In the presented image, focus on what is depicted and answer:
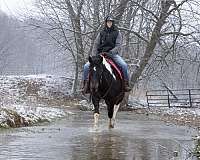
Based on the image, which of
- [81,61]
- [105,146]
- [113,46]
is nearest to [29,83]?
[81,61]

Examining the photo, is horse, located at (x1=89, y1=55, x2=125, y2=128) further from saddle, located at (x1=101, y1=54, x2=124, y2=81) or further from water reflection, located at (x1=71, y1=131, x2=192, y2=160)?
water reflection, located at (x1=71, y1=131, x2=192, y2=160)

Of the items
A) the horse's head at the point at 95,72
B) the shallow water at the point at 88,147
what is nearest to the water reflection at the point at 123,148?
the shallow water at the point at 88,147

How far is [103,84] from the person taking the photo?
11.2 metres

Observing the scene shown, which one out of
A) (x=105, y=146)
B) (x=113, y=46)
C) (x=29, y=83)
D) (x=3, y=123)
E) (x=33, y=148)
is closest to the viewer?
(x=33, y=148)

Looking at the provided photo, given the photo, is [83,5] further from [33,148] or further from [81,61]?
[33,148]

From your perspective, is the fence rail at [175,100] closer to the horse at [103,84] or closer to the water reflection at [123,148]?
the horse at [103,84]

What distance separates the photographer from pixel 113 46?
12039 mm

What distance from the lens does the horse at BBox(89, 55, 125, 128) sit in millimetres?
10805

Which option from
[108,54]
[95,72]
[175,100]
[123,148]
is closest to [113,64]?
[108,54]

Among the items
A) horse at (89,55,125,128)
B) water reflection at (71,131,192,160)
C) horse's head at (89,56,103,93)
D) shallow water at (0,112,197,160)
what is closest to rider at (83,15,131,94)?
horse at (89,55,125,128)

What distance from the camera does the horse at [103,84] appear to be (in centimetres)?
1080

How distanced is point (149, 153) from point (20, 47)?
124105mm

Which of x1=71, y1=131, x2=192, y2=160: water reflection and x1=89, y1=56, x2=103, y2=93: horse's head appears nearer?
x1=71, y1=131, x2=192, y2=160: water reflection

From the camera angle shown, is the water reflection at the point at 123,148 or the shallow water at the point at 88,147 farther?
the water reflection at the point at 123,148
